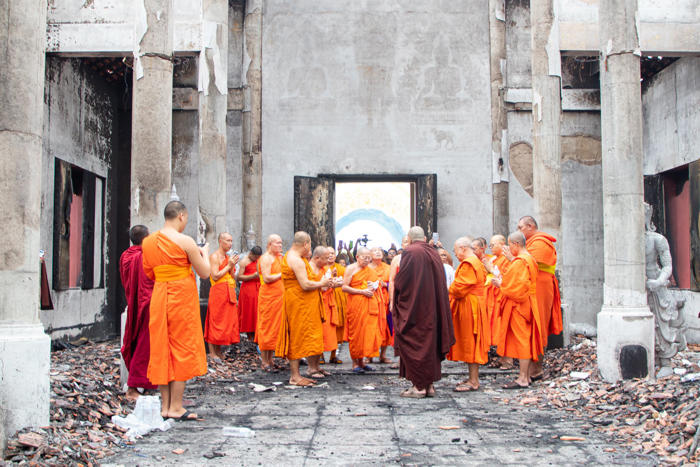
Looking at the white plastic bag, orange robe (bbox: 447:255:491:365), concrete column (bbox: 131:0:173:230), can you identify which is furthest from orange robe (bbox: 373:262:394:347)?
the white plastic bag

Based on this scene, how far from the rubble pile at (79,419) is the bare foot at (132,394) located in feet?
0.19

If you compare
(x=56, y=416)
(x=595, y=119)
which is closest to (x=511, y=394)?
(x=56, y=416)

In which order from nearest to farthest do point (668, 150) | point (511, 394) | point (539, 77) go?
point (511, 394), point (539, 77), point (668, 150)

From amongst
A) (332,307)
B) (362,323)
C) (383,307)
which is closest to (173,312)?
(332,307)

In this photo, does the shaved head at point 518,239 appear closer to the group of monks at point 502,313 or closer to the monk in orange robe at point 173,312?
the group of monks at point 502,313

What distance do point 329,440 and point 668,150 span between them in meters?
9.44

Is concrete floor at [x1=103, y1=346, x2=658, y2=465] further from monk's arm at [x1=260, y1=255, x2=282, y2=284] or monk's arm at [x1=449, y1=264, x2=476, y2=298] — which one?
monk's arm at [x1=260, y1=255, x2=282, y2=284]

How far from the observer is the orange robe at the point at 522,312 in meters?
7.78

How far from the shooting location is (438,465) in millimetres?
4582

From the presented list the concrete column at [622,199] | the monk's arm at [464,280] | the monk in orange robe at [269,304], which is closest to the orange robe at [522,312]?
the monk's arm at [464,280]

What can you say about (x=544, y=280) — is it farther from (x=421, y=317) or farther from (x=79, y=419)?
(x=79, y=419)

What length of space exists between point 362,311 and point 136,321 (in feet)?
11.4

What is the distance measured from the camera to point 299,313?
821 cm

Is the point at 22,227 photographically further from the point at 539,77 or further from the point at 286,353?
the point at 539,77
